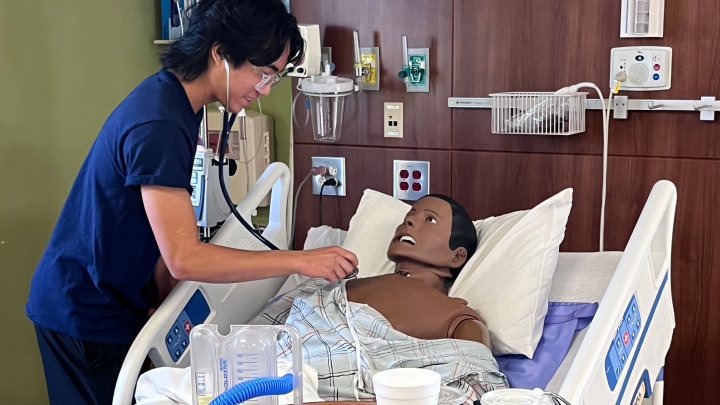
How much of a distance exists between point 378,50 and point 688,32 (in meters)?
1.00

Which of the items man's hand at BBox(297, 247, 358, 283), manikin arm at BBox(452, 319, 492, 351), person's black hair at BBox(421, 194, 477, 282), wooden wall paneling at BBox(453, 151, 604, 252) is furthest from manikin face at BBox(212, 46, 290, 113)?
wooden wall paneling at BBox(453, 151, 604, 252)

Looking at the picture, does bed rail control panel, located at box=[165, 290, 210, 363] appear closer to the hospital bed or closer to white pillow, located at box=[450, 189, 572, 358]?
the hospital bed

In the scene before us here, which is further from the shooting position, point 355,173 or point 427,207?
point 355,173

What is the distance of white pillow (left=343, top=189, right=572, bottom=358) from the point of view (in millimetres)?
1907

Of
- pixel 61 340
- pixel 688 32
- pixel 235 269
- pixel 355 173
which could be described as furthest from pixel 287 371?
pixel 688 32

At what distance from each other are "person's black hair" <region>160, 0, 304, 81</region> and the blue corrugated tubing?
2.87 feet

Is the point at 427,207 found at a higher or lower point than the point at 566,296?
higher

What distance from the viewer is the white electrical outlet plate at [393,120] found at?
8.91 ft

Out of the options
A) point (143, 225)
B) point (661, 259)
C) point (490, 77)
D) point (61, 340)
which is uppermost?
point (490, 77)

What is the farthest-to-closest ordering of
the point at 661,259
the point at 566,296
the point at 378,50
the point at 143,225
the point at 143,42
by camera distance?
the point at 143,42, the point at 378,50, the point at 566,296, the point at 661,259, the point at 143,225

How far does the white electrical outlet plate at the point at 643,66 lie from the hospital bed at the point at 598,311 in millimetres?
548

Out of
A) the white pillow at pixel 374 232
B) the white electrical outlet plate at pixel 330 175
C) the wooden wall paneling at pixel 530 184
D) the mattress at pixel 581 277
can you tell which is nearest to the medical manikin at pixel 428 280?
the white pillow at pixel 374 232

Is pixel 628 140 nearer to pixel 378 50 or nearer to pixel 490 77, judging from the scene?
pixel 490 77

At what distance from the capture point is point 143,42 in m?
3.12
